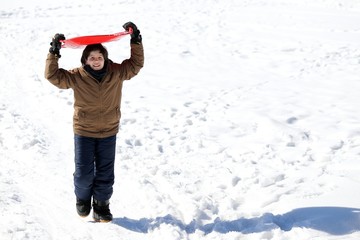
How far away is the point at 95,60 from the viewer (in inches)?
149

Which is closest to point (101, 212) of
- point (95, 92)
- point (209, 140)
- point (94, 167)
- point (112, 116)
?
point (94, 167)

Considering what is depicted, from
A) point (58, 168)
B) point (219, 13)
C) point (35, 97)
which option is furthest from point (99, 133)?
point (219, 13)

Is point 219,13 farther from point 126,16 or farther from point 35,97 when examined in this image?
point 35,97

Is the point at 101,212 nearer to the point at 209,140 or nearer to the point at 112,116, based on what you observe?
the point at 112,116

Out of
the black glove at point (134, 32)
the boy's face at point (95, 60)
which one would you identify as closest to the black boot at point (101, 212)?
the boy's face at point (95, 60)

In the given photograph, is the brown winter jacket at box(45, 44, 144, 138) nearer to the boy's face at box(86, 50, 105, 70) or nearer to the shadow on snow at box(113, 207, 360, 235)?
the boy's face at box(86, 50, 105, 70)

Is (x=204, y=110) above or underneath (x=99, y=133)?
underneath

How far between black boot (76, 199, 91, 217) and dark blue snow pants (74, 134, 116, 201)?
0.14ft

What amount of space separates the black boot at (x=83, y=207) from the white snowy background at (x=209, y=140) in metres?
0.08

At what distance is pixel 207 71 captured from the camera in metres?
9.79

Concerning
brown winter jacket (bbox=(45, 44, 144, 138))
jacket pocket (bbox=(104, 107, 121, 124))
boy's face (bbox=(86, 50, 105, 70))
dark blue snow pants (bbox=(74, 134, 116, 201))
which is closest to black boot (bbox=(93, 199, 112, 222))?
dark blue snow pants (bbox=(74, 134, 116, 201))

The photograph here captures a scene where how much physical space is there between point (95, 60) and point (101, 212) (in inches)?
59.1

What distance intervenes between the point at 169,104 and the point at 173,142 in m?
1.72

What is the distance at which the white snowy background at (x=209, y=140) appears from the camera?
4.16 meters
